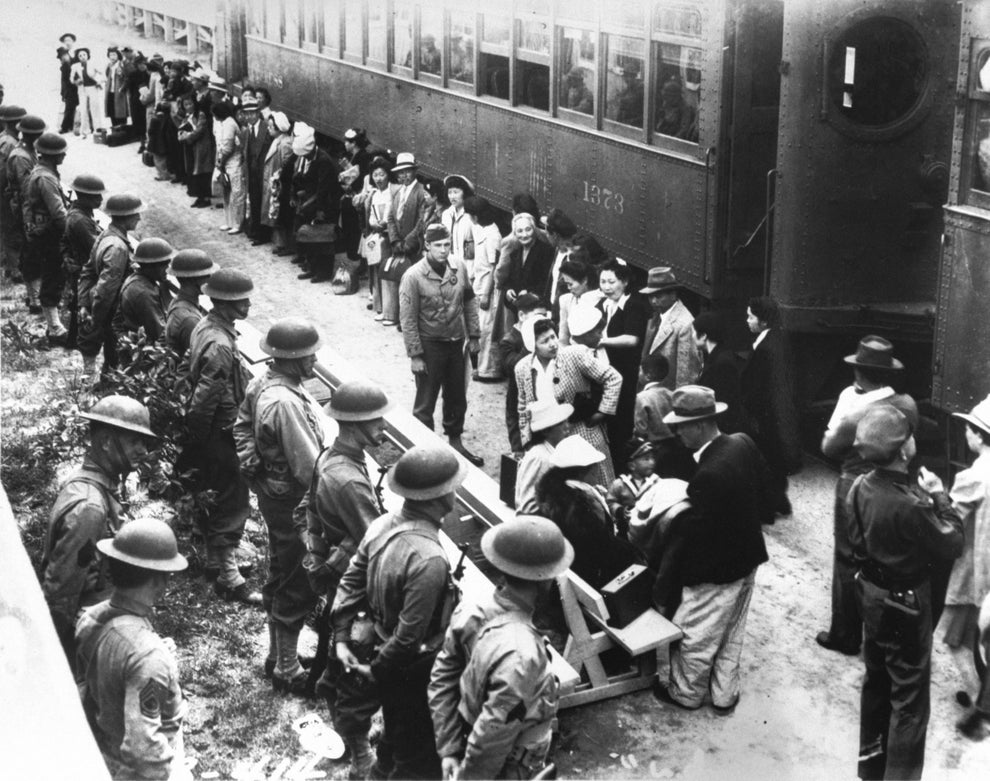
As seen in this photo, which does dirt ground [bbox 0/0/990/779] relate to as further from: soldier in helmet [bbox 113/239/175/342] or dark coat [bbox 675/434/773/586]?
soldier in helmet [bbox 113/239/175/342]

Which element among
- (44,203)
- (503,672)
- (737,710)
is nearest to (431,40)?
(44,203)

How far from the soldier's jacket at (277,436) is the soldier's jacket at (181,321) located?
55.2 inches

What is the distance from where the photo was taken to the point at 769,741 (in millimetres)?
5570

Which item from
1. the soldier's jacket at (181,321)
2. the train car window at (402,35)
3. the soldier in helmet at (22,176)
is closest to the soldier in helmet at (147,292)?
the soldier's jacket at (181,321)

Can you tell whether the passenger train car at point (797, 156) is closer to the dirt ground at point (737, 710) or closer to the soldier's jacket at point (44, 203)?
the dirt ground at point (737, 710)

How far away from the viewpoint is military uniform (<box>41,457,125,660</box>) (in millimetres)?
4773

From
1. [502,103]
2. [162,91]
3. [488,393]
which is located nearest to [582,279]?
[488,393]

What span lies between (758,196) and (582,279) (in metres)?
1.53

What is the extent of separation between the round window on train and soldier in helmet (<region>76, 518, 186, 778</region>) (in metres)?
5.57

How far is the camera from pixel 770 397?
24.7ft

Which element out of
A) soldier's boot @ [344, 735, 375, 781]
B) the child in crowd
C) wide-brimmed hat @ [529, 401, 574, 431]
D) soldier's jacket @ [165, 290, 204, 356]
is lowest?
soldier's boot @ [344, 735, 375, 781]

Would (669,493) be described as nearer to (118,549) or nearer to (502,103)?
(118,549)

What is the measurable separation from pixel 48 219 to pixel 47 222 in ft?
0.09

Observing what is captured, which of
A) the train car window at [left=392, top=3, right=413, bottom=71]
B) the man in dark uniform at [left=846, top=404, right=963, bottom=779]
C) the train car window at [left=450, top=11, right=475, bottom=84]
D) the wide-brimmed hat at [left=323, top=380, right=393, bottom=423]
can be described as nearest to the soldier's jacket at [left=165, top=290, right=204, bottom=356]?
the wide-brimmed hat at [left=323, top=380, right=393, bottom=423]
